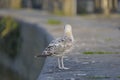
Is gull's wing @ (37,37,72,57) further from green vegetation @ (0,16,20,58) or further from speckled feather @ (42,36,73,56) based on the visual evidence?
green vegetation @ (0,16,20,58)

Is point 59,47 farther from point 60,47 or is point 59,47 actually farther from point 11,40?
point 11,40

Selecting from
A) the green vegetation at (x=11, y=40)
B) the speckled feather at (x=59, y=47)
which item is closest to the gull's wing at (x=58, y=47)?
the speckled feather at (x=59, y=47)

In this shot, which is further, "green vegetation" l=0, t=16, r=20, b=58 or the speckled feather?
"green vegetation" l=0, t=16, r=20, b=58

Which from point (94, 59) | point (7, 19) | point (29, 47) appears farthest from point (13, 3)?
point (94, 59)

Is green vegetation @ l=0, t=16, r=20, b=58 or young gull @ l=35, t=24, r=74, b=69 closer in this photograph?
young gull @ l=35, t=24, r=74, b=69

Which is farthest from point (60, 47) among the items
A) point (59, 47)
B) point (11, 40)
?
point (11, 40)

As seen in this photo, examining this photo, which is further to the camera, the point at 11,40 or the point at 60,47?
the point at 11,40

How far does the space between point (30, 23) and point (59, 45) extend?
44.0 ft

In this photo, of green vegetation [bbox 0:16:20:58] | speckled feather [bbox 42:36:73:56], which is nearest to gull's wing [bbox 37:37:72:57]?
speckled feather [bbox 42:36:73:56]

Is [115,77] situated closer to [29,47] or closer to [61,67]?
[61,67]

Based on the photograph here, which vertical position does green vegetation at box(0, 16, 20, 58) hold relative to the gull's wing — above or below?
below

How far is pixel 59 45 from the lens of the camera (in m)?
8.81

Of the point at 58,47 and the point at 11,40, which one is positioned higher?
the point at 58,47

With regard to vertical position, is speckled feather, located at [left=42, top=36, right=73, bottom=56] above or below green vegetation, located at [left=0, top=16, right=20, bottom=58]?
above
